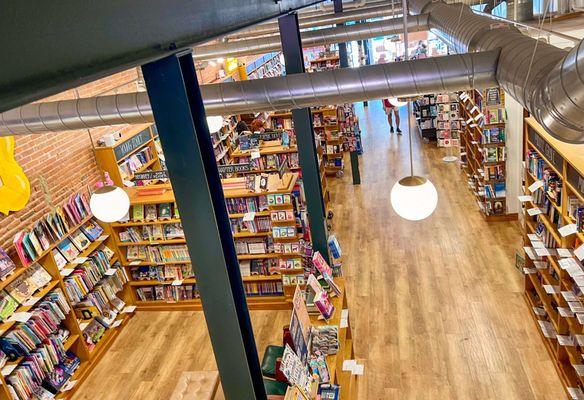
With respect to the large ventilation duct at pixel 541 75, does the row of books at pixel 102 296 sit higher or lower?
lower

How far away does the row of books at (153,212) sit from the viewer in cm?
737

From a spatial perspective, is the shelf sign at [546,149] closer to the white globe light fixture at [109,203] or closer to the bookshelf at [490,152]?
the bookshelf at [490,152]

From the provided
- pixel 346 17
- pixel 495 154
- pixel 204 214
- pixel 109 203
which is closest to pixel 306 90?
pixel 204 214

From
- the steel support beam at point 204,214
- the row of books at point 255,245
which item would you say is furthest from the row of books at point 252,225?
the steel support beam at point 204,214

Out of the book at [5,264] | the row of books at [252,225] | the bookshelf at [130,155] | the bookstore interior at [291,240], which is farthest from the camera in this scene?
the bookshelf at [130,155]

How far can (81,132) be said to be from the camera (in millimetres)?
7395

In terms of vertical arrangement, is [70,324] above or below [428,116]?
above

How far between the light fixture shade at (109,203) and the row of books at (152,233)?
8.22 ft

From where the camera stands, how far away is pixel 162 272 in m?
7.77

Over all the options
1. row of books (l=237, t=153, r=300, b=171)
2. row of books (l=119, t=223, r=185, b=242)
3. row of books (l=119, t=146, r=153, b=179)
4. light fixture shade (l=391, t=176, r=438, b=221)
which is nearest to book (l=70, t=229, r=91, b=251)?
row of books (l=119, t=223, r=185, b=242)

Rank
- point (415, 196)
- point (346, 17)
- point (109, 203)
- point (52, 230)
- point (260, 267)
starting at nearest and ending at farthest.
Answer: point (415, 196), point (109, 203), point (52, 230), point (260, 267), point (346, 17)

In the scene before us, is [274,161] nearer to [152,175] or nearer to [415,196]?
[152,175]

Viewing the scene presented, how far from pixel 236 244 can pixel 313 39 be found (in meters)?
3.82

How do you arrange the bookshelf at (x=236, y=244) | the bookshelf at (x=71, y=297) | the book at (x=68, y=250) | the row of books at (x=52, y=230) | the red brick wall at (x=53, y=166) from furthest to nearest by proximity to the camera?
the bookshelf at (x=236, y=244) → the book at (x=68, y=250) → the red brick wall at (x=53, y=166) → the row of books at (x=52, y=230) → the bookshelf at (x=71, y=297)
